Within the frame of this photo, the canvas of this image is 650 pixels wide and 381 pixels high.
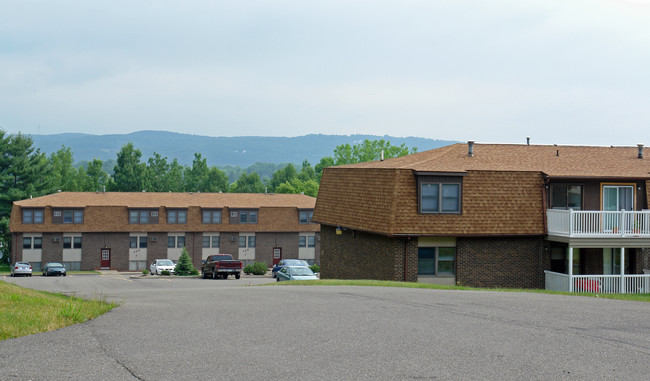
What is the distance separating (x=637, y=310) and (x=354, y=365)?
37.2ft

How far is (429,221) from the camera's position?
31375 millimetres

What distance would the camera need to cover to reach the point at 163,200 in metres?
75.2

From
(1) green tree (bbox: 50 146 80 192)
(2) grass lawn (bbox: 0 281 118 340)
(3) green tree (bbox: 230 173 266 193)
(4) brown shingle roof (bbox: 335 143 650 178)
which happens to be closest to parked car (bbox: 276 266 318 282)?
(4) brown shingle roof (bbox: 335 143 650 178)

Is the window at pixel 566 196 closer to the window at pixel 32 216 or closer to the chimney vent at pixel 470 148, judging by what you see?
the chimney vent at pixel 470 148

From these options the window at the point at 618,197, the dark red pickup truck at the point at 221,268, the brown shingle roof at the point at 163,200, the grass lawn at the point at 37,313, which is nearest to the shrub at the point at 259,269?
the dark red pickup truck at the point at 221,268

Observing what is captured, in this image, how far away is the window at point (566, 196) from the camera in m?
33.3

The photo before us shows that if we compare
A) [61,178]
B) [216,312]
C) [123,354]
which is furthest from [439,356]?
[61,178]

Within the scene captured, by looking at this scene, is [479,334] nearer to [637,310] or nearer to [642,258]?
[637,310]

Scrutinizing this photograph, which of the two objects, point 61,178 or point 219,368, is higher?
point 61,178

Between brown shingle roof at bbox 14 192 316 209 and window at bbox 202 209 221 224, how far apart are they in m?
0.53

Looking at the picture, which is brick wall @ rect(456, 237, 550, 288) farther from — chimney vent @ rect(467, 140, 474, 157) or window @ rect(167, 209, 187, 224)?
window @ rect(167, 209, 187, 224)

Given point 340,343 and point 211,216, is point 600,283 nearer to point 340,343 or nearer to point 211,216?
point 340,343

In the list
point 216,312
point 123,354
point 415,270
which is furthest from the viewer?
point 415,270

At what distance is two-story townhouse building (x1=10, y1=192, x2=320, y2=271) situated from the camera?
69.6 m
